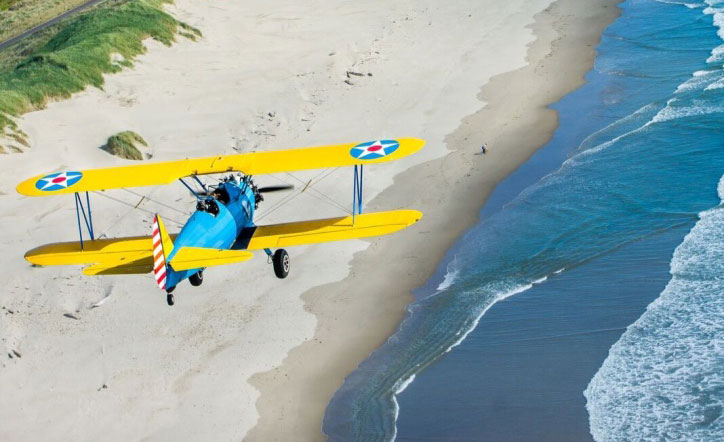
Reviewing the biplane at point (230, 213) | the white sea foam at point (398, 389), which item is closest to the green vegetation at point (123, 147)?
the biplane at point (230, 213)

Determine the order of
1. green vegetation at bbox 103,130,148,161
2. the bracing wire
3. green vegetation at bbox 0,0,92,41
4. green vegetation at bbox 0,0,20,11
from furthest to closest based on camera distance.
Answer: green vegetation at bbox 0,0,20,11 → green vegetation at bbox 0,0,92,41 → green vegetation at bbox 103,130,148,161 → the bracing wire

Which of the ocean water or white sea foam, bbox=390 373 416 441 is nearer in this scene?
the ocean water

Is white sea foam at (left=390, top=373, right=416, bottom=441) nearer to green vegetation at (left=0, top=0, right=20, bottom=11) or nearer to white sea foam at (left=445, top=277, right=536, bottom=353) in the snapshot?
white sea foam at (left=445, top=277, right=536, bottom=353)

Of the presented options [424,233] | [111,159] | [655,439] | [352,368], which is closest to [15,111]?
[111,159]

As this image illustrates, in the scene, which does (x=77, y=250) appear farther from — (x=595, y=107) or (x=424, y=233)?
(x=595, y=107)

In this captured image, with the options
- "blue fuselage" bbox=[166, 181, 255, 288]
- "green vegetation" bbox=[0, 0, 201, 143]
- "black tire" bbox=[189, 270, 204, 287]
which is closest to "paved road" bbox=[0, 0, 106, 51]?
"green vegetation" bbox=[0, 0, 201, 143]

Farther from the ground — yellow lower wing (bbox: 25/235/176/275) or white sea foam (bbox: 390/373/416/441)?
yellow lower wing (bbox: 25/235/176/275)

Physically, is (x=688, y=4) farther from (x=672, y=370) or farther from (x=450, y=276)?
(x=672, y=370)
